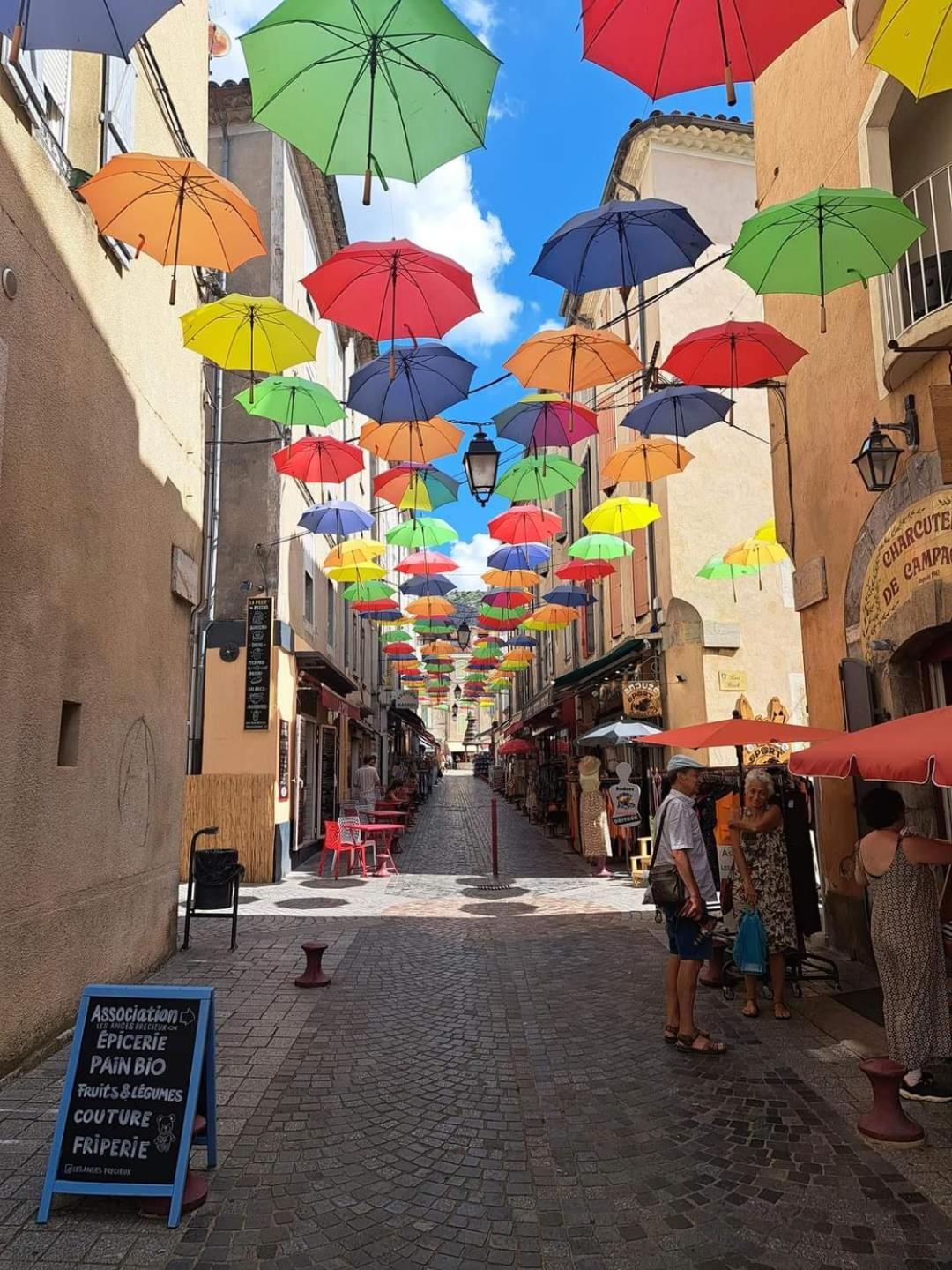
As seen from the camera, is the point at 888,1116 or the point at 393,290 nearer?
the point at 888,1116

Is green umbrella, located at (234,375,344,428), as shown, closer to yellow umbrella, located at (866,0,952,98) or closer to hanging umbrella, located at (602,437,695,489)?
hanging umbrella, located at (602,437,695,489)

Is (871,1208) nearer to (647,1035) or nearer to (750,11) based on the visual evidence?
(647,1035)

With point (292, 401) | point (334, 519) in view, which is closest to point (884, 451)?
point (292, 401)

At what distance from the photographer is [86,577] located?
6.21m

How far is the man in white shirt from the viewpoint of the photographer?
550cm

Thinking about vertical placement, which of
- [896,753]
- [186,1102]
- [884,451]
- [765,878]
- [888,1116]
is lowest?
[888,1116]

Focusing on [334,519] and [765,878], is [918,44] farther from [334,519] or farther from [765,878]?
[334,519]

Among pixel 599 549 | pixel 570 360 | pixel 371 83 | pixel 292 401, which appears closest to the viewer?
pixel 371 83

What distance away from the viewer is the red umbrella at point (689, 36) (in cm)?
454

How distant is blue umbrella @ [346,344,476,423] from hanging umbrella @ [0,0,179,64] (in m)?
4.55

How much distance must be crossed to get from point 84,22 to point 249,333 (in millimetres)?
3619

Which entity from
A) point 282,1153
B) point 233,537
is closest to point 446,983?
point 282,1153

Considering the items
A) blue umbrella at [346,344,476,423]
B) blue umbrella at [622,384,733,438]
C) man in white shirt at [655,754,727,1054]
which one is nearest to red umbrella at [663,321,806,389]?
blue umbrella at [622,384,733,438]

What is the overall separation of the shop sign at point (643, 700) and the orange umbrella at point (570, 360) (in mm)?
6985
